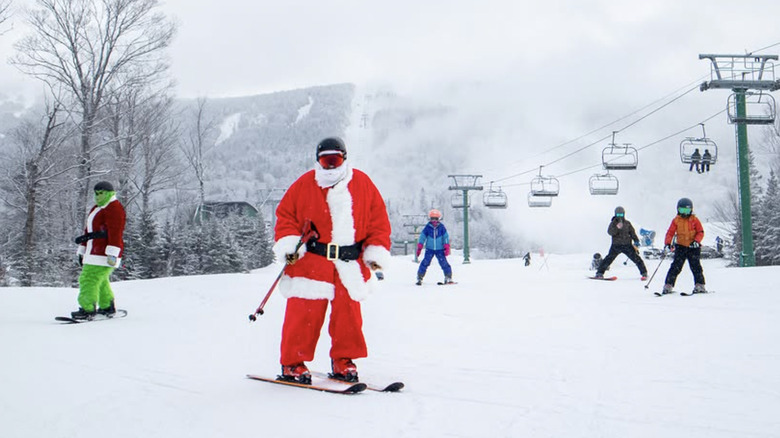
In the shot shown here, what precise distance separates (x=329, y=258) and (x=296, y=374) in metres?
0.81

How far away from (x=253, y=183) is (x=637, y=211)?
84.9 metres

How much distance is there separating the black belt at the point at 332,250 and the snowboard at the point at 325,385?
0.84 metres

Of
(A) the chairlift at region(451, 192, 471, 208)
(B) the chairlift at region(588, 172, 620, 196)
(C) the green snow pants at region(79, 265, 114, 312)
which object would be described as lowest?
(C) the green snow pants at region(79, 265, 114, 312)

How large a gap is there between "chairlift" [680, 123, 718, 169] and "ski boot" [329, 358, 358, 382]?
18602mm

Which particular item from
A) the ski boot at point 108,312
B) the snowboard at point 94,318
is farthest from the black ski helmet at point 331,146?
the ski boot at point 108,312

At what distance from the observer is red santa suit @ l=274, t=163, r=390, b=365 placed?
395 cm

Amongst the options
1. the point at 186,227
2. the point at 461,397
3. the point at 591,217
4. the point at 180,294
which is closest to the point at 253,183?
the point at 591,217

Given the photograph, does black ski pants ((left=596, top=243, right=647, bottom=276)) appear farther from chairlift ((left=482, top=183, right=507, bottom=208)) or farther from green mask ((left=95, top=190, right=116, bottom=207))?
chairlift ((left=482, top=183, right=507, bottom=208))

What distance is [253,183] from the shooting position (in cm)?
13100

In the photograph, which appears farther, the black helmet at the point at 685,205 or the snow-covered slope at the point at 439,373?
the black helmet at the point at 685,205

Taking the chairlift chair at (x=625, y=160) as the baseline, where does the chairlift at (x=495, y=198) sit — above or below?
below

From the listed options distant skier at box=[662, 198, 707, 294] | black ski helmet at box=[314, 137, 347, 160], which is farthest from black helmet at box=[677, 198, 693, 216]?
black ski helmet at box=[314, 137, 347, 160]

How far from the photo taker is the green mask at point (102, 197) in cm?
745

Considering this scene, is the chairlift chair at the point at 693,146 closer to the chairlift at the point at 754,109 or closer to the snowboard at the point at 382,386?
the chairlift at the point at 754,109
